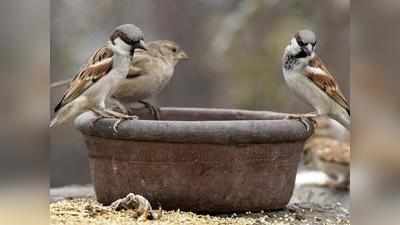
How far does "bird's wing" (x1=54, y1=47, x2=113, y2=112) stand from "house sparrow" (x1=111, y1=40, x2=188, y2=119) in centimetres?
13

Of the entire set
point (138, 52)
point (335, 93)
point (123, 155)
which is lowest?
point (123, 155)

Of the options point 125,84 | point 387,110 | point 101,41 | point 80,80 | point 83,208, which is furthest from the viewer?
point 101,41

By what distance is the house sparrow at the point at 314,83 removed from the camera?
161 centimetres

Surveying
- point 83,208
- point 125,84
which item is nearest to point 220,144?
point 83,208

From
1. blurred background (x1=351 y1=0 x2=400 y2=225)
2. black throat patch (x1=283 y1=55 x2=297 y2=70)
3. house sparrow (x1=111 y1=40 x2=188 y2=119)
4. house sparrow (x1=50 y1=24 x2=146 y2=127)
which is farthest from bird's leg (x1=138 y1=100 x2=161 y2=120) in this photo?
blurred background (x1=351 y1=0 x2=400 y2=225)

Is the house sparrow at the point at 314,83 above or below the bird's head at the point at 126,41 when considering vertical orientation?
below

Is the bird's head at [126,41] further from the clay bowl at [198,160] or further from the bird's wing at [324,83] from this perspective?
the bird's wing at [324,83]

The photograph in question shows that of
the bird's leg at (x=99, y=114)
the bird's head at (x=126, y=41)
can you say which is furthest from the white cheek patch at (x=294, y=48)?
the bird's leg at (x=99, y=114)

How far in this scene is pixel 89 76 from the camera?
1591mm

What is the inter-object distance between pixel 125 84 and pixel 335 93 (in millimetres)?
496

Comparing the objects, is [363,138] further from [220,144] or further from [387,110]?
[220,144]

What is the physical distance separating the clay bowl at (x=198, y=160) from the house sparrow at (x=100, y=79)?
5 cm

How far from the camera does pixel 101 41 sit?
2012mm

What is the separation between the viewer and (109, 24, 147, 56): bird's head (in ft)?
5.20
